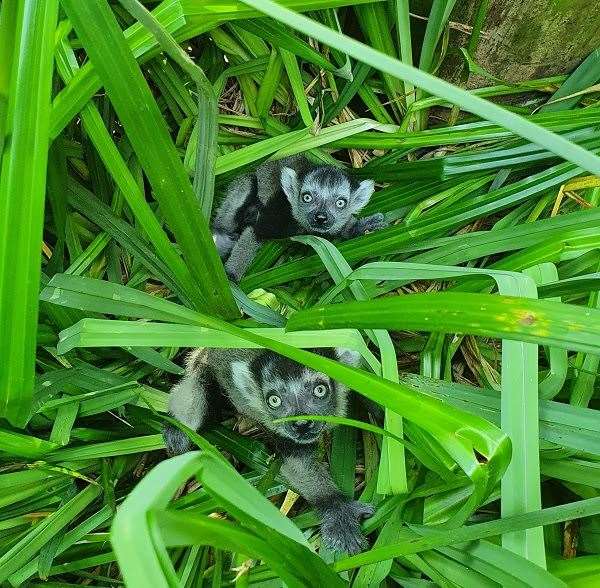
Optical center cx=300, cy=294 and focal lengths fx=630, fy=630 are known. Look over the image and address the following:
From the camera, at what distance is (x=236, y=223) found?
239cm

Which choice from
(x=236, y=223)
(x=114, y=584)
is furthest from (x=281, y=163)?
(x=114, y=584)

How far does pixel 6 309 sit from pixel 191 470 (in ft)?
2.08

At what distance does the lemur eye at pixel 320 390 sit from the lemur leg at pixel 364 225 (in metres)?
0.64

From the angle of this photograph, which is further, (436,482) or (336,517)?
(336,517)

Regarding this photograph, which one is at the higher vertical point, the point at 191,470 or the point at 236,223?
the point at 236,223

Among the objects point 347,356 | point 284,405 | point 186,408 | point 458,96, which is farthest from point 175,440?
point 458,96

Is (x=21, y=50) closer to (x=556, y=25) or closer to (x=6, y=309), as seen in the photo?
(x=6, y=309)

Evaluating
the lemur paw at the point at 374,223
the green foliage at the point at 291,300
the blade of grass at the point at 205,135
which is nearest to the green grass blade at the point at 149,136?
the green foliage at the point at 291,300

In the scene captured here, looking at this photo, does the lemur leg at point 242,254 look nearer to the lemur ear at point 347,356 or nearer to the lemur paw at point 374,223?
the lemur paw at point 374,223

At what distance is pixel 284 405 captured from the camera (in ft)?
6.07

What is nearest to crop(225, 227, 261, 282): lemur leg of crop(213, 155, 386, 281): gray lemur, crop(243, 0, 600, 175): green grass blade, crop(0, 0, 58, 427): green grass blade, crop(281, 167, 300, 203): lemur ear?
crop(213, 155, 386, 281): gray lemur

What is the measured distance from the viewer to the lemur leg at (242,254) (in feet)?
7.20

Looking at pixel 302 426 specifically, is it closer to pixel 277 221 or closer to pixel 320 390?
pixel 320 390

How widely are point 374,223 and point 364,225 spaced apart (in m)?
0.05
